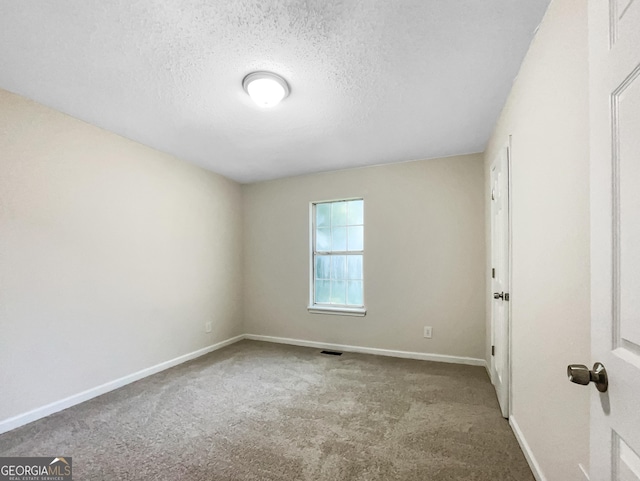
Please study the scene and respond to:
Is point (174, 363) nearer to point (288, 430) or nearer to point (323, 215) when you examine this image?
point (288, 430)

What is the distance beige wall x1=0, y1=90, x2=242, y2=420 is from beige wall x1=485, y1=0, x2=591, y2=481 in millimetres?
3299

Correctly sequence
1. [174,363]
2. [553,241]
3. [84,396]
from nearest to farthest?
1. [553,241]
2. [84,396]
3. [174,363]

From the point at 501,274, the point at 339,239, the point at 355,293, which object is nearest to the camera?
the point at 501,274

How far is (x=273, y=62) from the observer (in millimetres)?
1726

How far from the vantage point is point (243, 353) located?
12.1ft

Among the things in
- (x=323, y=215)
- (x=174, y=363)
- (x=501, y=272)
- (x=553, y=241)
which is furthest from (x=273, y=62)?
(x=174, y=363)

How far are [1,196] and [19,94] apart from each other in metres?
0.76

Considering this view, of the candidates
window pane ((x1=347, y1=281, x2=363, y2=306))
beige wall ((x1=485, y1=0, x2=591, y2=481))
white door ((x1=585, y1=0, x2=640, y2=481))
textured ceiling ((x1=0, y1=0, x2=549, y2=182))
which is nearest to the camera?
white door ((x1=585, y1=0, x2=640, y2=481))

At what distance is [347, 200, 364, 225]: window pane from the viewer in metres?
3.86

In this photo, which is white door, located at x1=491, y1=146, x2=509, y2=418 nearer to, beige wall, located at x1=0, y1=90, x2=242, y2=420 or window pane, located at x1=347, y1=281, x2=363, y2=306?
window pane, located at x1=347, y1=281, x2=363, y2=306

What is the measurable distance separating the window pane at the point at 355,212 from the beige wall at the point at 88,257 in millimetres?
1938

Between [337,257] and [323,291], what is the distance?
1.77 ft

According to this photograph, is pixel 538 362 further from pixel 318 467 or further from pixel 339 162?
pixel 339 162

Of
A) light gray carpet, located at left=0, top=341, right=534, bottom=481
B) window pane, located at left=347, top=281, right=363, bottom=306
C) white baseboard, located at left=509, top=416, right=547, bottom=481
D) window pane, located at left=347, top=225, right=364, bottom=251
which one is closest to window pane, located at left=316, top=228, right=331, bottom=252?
window pane, located at left=347, top=225, right=364, bottom=251
